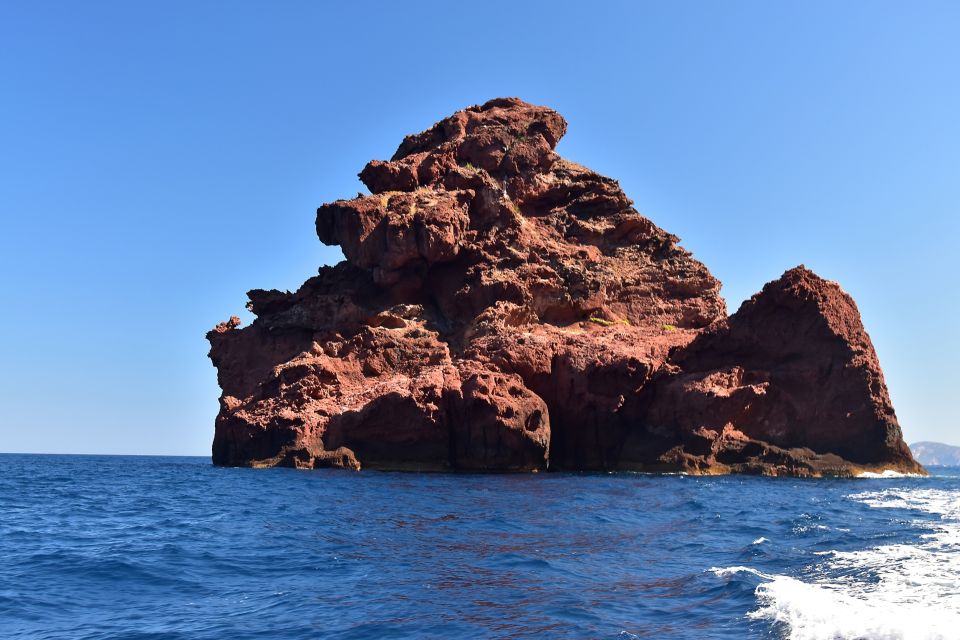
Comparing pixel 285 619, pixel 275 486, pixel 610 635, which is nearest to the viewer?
pixel 610 635

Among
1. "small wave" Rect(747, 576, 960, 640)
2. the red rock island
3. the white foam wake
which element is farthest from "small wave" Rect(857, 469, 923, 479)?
"small wave" Rect(747, 576, 960, 640)

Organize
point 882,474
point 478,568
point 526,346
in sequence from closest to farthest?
point 478,568, point 882,474, point 526,346

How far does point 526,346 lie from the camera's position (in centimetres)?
4672

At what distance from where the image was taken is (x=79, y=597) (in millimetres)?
12289

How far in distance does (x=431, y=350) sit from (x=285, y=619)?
131 ft

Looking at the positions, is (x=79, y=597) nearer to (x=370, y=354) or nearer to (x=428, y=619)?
(x=428, y=619)

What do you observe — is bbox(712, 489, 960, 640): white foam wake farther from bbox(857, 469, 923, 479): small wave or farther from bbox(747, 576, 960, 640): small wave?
bbox(857, 469, 923, 479): small wave

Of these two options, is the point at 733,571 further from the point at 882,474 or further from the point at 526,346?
the point at 882,474

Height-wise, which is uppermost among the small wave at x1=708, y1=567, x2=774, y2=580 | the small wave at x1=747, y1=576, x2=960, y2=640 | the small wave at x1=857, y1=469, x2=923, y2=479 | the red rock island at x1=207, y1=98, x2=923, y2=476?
the red rock island at x1=207, y1=98, x2=923, y2=476

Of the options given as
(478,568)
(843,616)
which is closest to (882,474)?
(478,568)

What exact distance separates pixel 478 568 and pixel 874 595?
610 centimetres

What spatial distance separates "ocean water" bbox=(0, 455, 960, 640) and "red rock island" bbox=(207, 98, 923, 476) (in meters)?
17.0

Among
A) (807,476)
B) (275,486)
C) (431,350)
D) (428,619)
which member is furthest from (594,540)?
(431,350)

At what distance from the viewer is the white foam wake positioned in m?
9.88
